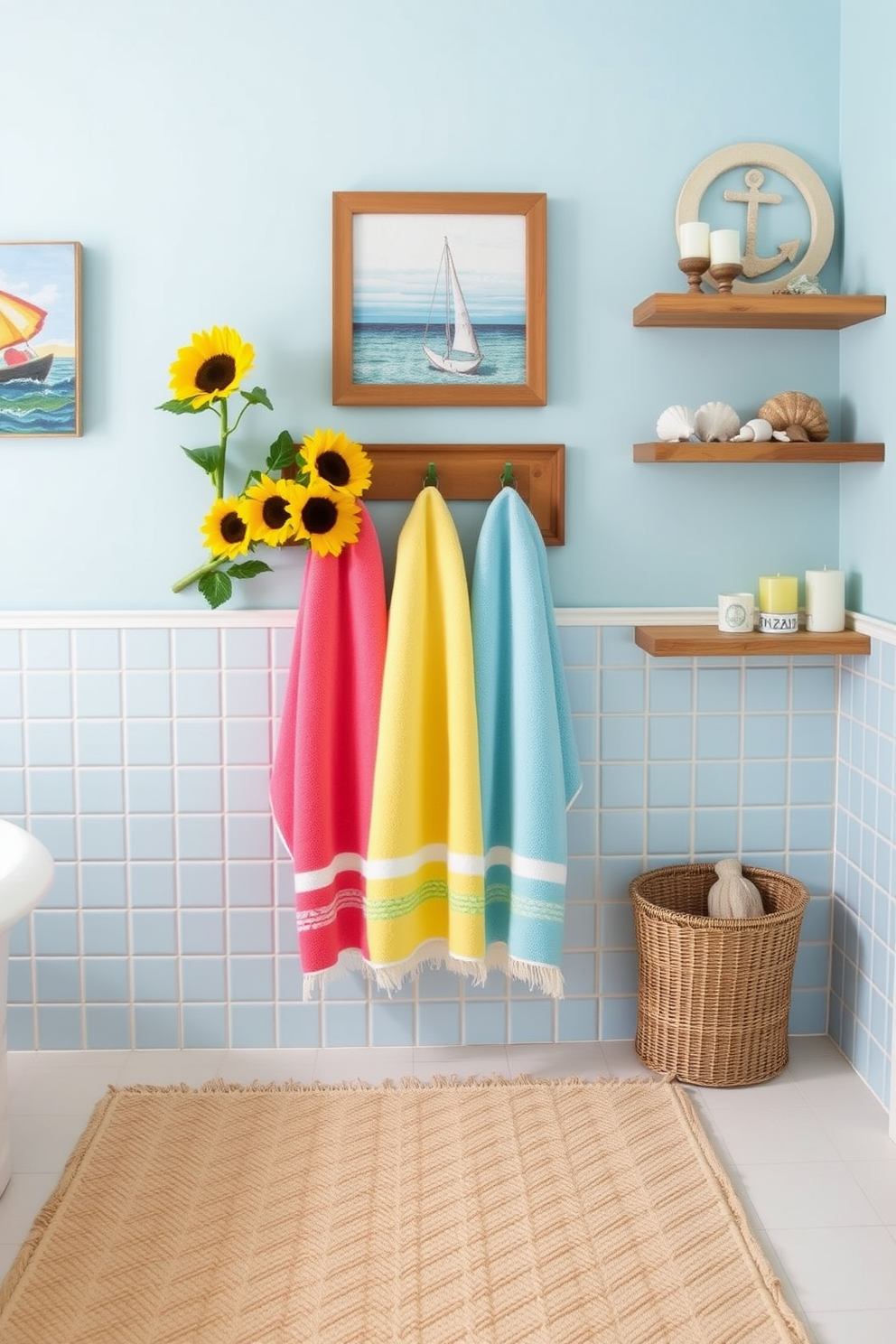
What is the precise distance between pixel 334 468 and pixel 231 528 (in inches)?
8.6

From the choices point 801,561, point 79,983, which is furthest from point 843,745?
point 79,983

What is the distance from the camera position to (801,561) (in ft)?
7.93

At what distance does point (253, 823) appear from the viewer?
2430 millimetres

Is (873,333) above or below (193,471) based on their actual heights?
above

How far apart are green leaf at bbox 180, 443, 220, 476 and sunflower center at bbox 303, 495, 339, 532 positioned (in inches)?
8.7

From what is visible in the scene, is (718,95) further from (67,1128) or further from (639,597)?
(67,1128)

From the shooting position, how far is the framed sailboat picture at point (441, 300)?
90.0 inches

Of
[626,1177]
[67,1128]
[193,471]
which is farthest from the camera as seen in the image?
[193,471]

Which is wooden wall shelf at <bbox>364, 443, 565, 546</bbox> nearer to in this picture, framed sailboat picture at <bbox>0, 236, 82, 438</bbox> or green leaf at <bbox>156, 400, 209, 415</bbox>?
green leaf at <bbox>156, 400, 209, 415</bbox>

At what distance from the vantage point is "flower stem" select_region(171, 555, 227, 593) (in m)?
2.30

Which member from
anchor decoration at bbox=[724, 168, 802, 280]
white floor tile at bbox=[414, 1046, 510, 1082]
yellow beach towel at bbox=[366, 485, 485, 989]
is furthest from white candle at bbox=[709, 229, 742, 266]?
white floor tile at bbox=[414, 1046, 510, 1082]

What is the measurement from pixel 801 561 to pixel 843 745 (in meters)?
0.37

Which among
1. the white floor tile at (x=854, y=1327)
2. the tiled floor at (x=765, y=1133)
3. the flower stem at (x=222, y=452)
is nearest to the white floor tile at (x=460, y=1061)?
the tiled floor at (x=765, y=1133)

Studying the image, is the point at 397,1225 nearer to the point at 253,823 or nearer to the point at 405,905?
the point at 405,905
